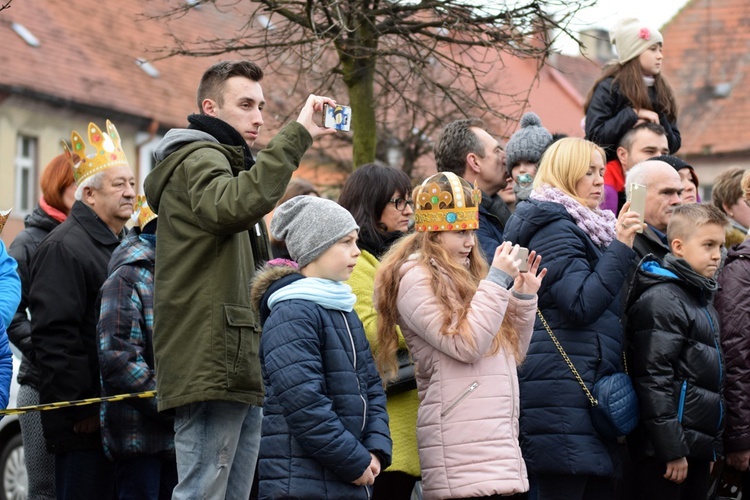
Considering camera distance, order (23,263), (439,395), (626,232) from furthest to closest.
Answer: (23,263)
(626,232)
(439,395)

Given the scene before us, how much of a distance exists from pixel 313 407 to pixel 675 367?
2.21 metres

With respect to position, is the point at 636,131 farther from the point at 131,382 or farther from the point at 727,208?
the point at 131,382

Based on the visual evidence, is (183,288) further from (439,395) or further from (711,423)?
(711,423)

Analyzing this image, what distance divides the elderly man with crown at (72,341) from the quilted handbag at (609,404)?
96.6 inches

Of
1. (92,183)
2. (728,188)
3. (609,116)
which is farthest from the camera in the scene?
(728,188)

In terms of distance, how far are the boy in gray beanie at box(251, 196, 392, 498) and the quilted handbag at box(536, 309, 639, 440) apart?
44.2 inches

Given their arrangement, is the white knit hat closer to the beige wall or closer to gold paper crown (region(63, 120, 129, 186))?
gold paper crown (region(63, 120, 129, 186))

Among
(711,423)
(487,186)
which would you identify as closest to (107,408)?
(487,186)

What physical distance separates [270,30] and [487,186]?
363cm

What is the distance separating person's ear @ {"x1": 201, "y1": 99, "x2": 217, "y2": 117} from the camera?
225 inches

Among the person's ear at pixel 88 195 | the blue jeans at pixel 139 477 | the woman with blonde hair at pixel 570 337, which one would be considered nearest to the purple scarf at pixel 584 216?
the woman with blonde hair at pixel 570 337

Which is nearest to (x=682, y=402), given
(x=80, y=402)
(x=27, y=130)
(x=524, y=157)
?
(x=524, y=157)

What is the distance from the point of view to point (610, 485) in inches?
244

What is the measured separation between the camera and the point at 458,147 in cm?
739
